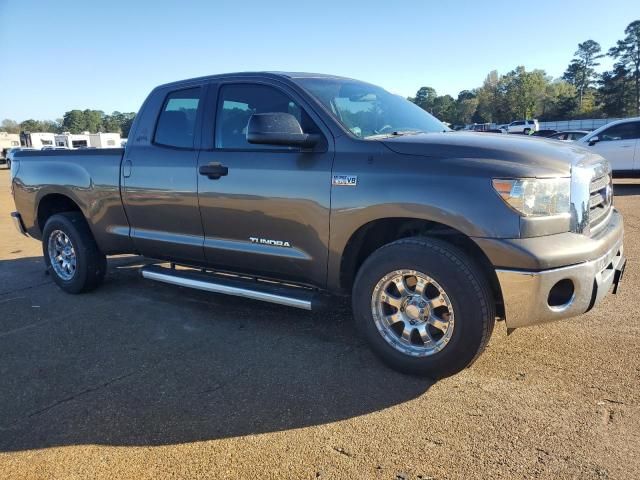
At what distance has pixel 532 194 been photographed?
2938 millimetres

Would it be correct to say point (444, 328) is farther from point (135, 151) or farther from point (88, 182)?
point (88, 182)

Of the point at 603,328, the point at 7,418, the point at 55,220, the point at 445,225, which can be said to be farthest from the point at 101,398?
the point at 603,328

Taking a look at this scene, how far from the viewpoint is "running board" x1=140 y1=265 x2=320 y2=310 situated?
3.75 meters

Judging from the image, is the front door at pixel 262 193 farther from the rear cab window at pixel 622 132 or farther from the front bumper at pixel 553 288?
the rear cab window at pixel 622 132

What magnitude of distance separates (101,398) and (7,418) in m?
0.50

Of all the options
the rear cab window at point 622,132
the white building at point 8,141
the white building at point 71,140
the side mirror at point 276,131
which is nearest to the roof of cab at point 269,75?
the side mirror at point 276,131

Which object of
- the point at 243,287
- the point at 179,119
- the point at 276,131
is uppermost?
the point at 179,119

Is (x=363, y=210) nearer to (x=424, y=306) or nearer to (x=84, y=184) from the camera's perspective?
(x=424, y=306)

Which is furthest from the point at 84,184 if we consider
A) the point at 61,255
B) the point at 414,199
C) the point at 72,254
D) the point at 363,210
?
the point at 414,199

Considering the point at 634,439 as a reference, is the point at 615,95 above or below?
above

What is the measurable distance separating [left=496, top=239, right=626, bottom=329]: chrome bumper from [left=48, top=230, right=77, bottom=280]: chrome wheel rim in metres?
4.34

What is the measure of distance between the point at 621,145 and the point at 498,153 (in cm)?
1246

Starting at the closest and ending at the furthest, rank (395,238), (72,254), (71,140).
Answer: (395,238) < (72,254) < (71,140)

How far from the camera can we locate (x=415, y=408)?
2990mm
